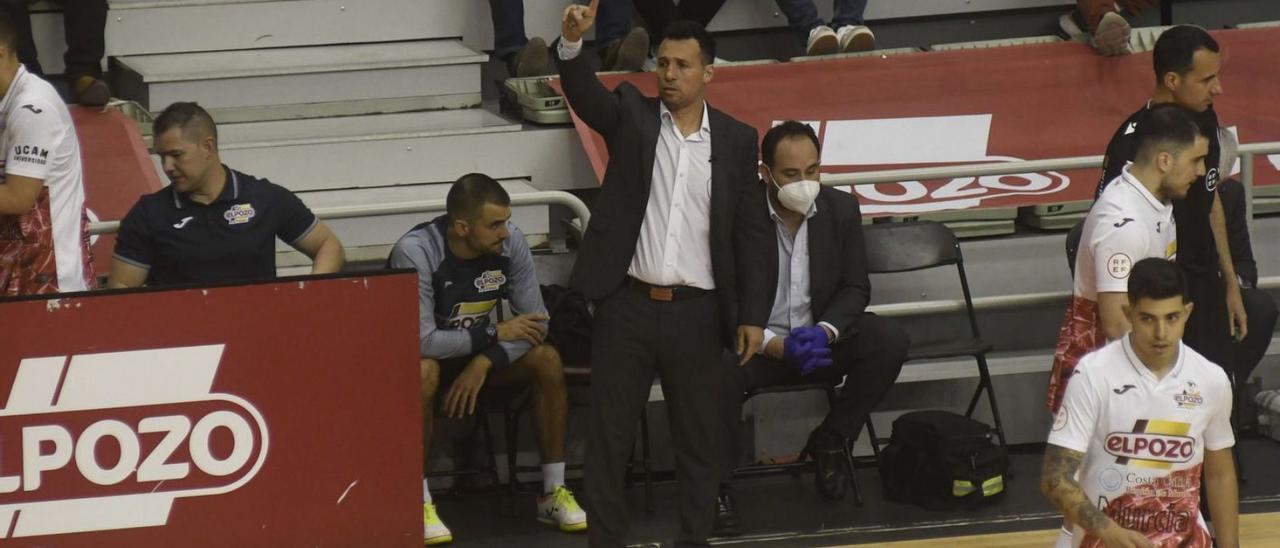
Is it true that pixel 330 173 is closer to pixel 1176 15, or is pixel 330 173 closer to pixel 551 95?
pixel 551 95

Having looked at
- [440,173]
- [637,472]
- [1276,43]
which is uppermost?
[1276,43]

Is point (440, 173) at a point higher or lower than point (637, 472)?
higher

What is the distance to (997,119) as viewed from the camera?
855cm

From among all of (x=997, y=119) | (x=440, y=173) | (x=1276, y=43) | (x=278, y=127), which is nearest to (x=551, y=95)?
(x=440, y=173)

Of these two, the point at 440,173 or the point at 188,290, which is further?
the point at 440,173

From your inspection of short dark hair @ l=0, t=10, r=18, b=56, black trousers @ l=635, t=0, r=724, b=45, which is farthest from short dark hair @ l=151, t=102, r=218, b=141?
black trousers @ l=635, t=0, r=724, b=45

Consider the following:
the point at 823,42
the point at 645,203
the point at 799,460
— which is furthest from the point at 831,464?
the point at 823,42

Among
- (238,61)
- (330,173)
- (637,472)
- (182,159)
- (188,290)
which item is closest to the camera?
(188,290)

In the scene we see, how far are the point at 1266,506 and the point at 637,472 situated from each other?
2499 millimetres

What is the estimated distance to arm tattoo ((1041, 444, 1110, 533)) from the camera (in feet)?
13.9

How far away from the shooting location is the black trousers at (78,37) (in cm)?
821

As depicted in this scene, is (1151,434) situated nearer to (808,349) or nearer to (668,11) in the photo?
(808,349)

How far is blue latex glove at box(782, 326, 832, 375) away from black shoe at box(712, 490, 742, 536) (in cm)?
58

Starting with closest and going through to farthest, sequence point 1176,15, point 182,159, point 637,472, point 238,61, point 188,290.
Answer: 1. point 188,290
2. point 182,159
3. point 637,472
4. point 238,61
5. point 1176,15
